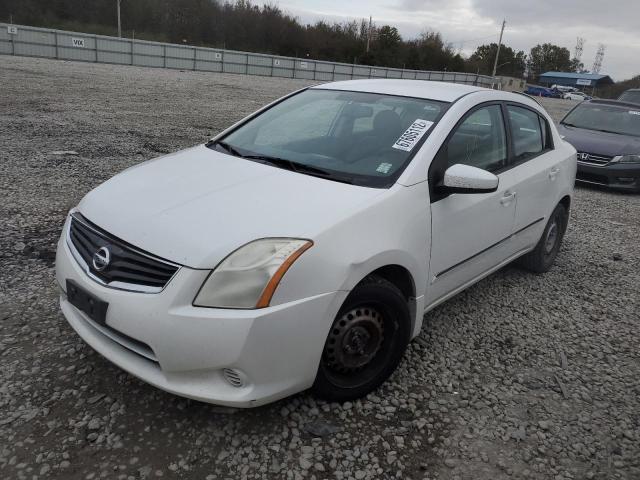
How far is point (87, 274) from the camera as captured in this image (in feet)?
7.91

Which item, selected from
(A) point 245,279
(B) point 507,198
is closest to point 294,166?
(A) point 245,279

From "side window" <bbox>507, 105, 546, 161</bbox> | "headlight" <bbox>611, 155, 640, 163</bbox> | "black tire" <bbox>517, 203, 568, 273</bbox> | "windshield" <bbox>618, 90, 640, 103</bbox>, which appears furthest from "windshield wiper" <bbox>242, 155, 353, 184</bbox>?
"windshield" <bbox>618, 90, 640, 103</bbox>

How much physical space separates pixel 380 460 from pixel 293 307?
828 mm

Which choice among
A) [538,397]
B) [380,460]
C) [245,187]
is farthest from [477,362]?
[245,187]

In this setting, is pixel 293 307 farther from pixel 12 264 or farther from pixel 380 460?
pixel 12 264

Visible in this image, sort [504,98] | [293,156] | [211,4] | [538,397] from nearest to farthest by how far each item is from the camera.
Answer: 1. [538,397]
2. [293,156]
3. [504,98]
4. [211,4]

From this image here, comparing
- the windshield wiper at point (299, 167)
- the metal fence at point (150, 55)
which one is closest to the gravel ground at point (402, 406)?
the windshield wiper at point (299, 167)

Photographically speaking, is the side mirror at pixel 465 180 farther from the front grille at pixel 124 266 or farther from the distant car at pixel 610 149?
the distant car at pixel 610 149

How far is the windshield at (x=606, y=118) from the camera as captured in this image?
9312mm

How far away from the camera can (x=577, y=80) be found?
87.7m

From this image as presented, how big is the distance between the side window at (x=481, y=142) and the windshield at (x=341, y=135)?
0.20m

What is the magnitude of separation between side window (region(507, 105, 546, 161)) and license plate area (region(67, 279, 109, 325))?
3.00 m

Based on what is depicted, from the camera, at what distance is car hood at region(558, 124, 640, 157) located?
844 centimetres

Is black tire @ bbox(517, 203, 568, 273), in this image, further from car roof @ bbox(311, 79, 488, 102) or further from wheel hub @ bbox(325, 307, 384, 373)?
wheel hub @ bbox(325, 307, 384, 373)
